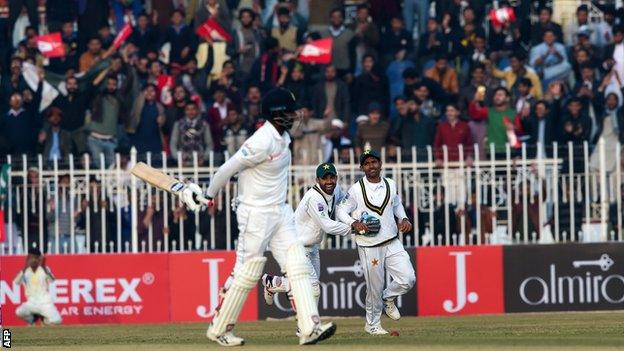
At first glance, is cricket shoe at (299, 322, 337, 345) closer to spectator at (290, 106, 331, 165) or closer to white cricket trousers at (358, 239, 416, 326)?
white cricket trousers at (358, 239, 416, 326)

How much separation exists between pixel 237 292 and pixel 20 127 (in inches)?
469

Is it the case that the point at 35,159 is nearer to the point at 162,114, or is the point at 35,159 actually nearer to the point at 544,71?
the point at 162,114

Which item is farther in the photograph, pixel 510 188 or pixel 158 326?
pixel 510 188

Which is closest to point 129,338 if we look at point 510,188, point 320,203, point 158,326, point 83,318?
point 320,203

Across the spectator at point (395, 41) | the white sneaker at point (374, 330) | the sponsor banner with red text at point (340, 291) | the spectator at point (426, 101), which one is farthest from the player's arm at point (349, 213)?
the spectator at point (395, 41)

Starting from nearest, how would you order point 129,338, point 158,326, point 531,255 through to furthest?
point 129,338 → point 158,326 → point 531,255

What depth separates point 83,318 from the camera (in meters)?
23.6

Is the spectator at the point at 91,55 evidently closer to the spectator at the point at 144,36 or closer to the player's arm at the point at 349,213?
the spectator at the point at 144,36

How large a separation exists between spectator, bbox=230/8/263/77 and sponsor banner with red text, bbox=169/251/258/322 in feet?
14.4

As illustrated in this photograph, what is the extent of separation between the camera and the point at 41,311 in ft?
76.6

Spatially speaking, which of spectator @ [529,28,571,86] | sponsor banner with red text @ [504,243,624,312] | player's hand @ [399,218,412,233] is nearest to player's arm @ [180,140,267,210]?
player's hand @ [399,218,412,233]

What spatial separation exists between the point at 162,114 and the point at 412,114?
3.70m

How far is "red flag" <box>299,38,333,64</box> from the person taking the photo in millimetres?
26625

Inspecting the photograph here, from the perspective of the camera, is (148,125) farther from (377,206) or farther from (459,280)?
(377,206)
